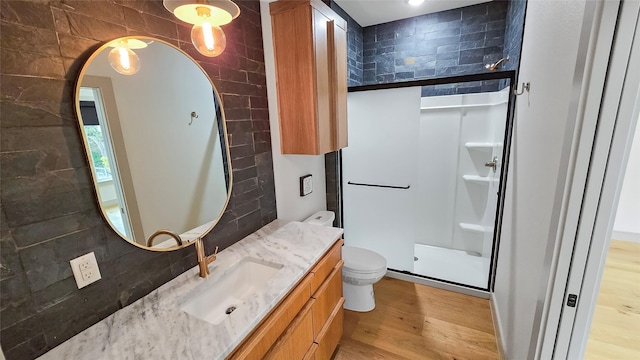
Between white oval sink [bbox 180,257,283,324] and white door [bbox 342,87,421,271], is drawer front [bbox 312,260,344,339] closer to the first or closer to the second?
white oval sink [bbox 180,257,283,324]

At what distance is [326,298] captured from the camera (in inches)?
56.0

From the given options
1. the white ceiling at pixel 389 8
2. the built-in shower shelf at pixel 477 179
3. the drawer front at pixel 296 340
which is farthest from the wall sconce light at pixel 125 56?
the built-in shower shelf at pixel 477 179

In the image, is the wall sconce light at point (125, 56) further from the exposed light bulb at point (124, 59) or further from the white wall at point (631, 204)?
the white wall at point (631, 204)

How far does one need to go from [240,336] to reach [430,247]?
272 cm

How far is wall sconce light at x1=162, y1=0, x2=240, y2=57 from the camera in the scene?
929 mm

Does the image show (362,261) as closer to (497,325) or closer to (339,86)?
(497,325)

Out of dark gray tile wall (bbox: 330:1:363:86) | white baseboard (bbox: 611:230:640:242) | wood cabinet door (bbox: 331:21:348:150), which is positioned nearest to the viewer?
white baseboard (bbox: 611:230:640:242)

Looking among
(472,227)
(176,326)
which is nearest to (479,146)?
(472,227)

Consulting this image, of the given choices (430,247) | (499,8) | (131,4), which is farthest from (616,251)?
(131,4)

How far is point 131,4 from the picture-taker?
958 millimetres

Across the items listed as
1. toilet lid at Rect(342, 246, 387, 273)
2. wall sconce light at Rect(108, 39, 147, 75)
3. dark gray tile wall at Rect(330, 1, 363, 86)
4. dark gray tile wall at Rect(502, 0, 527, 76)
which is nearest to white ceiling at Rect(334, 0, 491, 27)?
dark gray tile wall at Rect(330, 1, 363, 86)

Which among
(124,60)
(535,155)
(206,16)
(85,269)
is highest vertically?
(206,16)

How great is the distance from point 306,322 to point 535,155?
4.47 ft

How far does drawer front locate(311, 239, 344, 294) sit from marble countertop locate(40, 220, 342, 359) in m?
0.06
